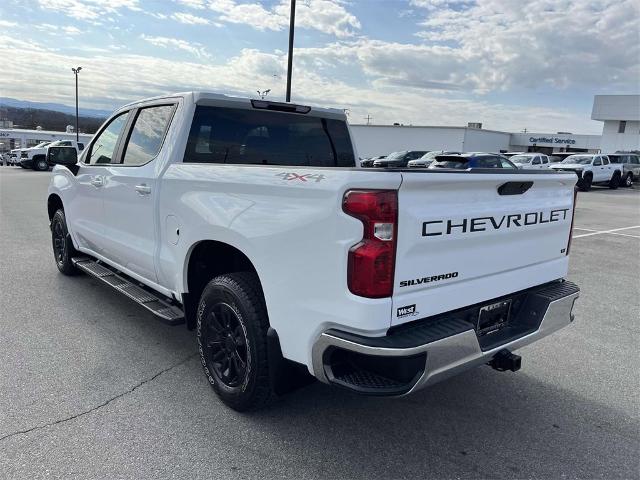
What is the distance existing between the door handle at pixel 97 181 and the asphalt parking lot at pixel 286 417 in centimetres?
126

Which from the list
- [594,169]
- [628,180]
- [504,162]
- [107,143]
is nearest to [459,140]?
[628,180]

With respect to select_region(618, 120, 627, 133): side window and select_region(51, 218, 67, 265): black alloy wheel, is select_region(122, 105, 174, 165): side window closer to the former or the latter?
select_region(51, 218, 67, 265): black alloy wheel

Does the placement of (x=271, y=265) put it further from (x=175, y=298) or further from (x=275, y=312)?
(x=175, y=298)

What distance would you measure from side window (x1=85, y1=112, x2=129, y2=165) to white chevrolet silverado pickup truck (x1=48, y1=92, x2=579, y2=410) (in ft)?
1.73

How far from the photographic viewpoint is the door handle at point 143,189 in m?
3.99

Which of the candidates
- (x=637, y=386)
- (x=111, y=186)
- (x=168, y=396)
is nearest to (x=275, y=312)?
(x=168, y=396)

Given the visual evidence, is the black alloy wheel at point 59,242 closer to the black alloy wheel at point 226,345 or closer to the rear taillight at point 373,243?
the black alloy wheel at point 226,345

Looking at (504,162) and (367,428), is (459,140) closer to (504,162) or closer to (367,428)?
(504,162)

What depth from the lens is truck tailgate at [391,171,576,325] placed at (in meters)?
2.48

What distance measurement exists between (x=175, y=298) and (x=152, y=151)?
1.21m

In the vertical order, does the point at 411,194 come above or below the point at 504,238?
above

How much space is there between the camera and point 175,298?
12.8 feet

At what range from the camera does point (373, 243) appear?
7.87ft

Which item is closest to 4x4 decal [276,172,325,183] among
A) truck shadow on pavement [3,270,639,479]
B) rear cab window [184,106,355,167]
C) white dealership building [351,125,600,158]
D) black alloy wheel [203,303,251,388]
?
black alloy wheel [203,303,251,388]
